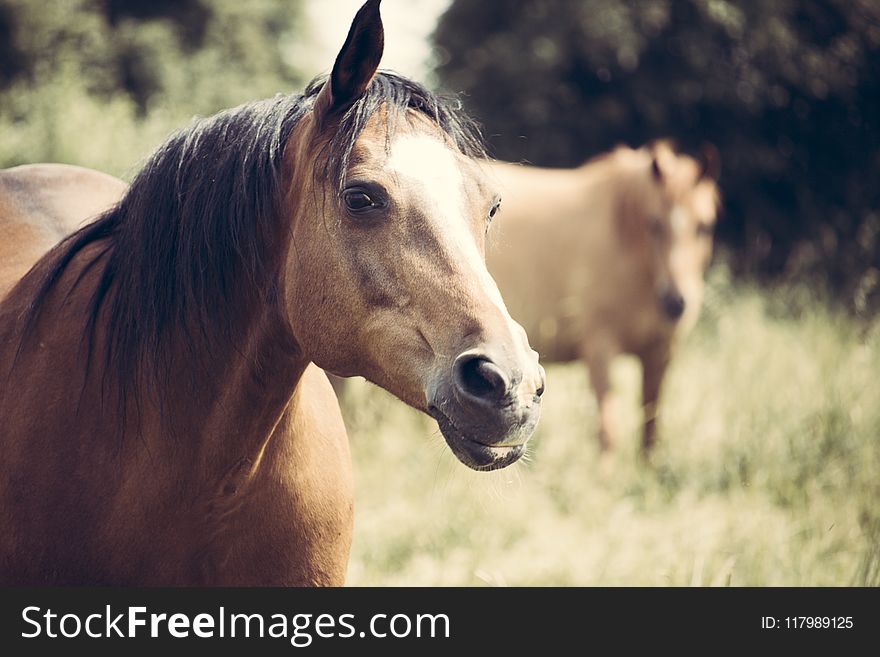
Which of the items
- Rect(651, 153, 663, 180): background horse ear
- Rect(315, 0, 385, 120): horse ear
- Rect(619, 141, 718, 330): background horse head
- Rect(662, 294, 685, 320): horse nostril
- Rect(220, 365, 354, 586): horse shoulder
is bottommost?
Rect(662, 294, 685, 320): horse nostril

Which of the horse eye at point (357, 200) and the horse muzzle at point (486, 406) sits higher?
the horse eye at point (357, 200)

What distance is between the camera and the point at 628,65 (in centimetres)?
1136

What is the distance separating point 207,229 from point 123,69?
377 inches

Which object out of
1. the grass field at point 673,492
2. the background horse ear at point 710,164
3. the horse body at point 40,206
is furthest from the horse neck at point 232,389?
the background horse ear at point 710,164

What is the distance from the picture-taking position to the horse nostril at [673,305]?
17.2 ft

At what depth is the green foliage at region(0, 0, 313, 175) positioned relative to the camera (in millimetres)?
6613

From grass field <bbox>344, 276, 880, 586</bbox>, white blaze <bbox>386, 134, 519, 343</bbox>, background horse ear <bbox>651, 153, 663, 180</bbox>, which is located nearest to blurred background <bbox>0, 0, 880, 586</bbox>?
grass field <bbox>344, 276, 880, 586</bbox>

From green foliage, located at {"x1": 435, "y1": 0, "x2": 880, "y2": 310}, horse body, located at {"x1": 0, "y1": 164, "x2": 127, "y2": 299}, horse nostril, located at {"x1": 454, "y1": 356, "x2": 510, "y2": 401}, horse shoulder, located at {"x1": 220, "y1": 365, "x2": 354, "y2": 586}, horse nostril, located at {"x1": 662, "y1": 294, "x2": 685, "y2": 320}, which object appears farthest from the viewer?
green foliage, located at {"x1": 435, "y1": 0, "x2": 880, "y2": 310}

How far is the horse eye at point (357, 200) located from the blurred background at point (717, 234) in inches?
21.1

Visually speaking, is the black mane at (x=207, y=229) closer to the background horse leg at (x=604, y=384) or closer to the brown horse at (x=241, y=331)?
the brown horse at (x=241, y=331)

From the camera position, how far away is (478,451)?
1.57 meters

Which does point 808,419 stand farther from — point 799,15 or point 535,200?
point 799,15

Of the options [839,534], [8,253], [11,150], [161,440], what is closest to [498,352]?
[161,440]

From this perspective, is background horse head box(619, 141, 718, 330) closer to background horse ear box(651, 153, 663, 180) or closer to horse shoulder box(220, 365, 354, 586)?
background horse ear box(651, 153, 663, 180)
